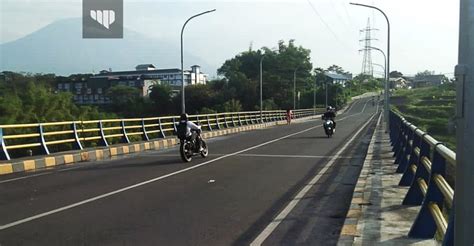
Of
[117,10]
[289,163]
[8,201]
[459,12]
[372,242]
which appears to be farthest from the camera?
[117,10]

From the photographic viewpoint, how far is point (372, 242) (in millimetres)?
5309

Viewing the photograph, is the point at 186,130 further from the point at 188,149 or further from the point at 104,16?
the point at 104,16

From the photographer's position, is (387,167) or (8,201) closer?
(8,201)

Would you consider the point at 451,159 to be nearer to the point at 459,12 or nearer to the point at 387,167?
the point at 459,12

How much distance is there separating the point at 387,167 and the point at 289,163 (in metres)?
3.02

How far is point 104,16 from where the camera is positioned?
21203mm

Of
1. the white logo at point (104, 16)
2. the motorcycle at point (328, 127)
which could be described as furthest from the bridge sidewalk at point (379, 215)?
the motorcycle at point (328, 127)

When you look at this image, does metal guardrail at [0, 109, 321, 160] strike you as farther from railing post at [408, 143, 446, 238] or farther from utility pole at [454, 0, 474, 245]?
utility pole at [454, 0, 474, 245]

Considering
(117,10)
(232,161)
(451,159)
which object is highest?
(117,10)

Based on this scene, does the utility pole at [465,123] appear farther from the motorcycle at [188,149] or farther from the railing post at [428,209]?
the motorcycle at [188,149]

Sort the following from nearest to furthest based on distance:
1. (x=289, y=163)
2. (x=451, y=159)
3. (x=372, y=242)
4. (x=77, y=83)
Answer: (x=451, y=159)
(x=372, y=242)
(x=289, y=163)
(x=77, y=83)

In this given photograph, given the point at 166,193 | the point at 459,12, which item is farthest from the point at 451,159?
the point at 166,193

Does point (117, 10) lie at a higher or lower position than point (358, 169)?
higher

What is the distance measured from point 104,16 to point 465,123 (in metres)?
19.9
